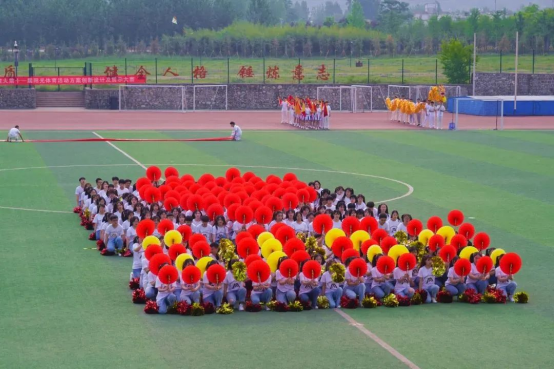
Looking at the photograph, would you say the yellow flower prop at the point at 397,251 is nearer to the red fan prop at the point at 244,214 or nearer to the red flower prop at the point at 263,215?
the red flower prop at the point at 263,215

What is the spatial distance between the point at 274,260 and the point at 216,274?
110 cm

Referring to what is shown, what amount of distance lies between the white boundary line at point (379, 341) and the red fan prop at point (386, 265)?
106cm

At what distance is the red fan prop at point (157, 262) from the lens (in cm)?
1752

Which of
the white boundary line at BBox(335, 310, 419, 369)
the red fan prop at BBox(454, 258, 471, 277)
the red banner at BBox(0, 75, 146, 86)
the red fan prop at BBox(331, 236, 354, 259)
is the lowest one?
the white boundary line at BBox(335, 310, 419, 369)

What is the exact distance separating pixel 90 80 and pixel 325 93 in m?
14.5

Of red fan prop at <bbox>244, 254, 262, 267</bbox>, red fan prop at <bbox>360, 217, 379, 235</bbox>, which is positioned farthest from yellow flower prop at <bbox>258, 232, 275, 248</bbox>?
red fan prop at <bbox>360, 217, 379, 235</bbox>

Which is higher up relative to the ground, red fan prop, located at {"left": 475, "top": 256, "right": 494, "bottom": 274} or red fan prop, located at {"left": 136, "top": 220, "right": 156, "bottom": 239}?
red fan prop, located at {"left": 136, "top": 220, "right": 156, "bottom": 239}

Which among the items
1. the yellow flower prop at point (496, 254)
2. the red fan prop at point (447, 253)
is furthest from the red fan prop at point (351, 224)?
the yellow flower prop at point (496, 254)

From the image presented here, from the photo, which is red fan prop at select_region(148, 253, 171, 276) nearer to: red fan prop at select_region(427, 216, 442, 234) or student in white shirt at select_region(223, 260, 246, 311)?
student in white shirt at select_region(223, 260, 246, 311)

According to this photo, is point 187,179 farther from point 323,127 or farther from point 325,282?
point 323,127

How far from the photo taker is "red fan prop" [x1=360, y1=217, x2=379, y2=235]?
67.7 ft

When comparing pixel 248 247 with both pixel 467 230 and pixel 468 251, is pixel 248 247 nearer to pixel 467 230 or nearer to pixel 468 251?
pixel 468 251

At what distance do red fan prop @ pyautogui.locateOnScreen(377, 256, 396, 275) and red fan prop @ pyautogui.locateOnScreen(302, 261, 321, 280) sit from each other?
106 cm

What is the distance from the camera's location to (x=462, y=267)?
18.1m
